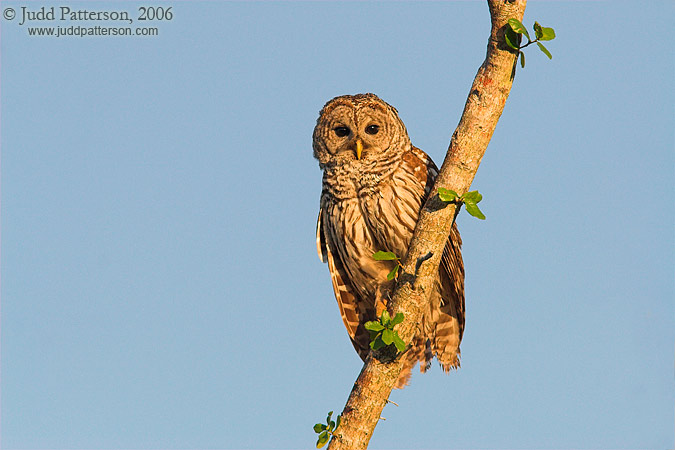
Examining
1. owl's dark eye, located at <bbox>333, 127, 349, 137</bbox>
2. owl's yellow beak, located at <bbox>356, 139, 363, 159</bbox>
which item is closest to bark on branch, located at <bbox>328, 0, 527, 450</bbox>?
owl's yellow beak, located at <bbox>356, 139, 363, 159</bbox>

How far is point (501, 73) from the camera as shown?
4406mm

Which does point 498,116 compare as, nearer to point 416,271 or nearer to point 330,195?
point 416,271

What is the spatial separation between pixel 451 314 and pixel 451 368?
46cm

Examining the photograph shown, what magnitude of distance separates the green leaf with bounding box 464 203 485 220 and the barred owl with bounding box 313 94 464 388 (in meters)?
1.26

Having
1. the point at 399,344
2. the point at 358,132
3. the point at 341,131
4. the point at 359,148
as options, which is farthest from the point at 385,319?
the point at 341,131

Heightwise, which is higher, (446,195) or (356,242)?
(356,242)

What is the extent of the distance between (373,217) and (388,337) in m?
1.33

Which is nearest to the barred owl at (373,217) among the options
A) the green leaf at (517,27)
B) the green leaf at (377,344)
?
the green leaf at (377,344)

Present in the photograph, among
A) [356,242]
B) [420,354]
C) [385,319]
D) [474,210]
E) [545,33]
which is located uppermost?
[545,33]

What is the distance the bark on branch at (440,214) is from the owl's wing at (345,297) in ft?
4.52

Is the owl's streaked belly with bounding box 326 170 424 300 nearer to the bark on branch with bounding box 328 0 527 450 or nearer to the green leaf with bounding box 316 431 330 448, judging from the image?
the bark on branch with bounding box 328 0 527 450

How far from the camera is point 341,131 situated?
6.16m

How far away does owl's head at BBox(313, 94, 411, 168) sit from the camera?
5.91m

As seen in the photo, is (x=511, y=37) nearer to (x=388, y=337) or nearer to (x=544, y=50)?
(x=544, y=50)
